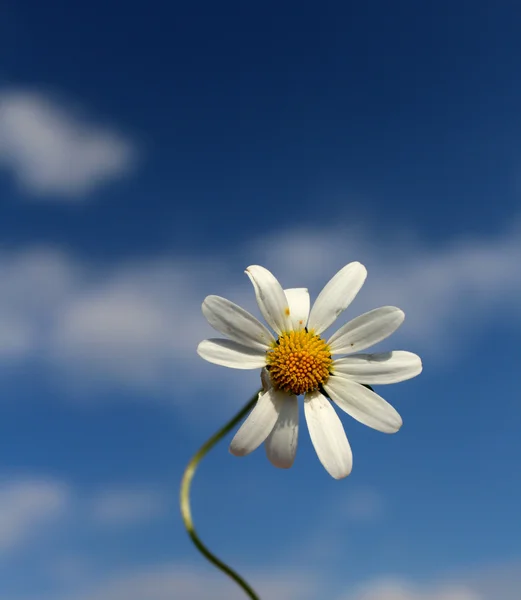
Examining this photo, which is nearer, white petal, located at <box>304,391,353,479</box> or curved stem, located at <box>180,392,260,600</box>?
curved stem, located at <box>180,392,260,600</box>

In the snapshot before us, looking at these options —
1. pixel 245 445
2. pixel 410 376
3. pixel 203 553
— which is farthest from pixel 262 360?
pixel 203 553

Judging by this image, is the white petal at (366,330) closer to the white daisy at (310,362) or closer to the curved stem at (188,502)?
the white daisy at (310,362)

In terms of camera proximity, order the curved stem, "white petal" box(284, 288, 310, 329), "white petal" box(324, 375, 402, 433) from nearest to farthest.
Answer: the curved stem, "white petal" box(324, 375, 402, 433), "white petal" box(284, 288, 310, 329)

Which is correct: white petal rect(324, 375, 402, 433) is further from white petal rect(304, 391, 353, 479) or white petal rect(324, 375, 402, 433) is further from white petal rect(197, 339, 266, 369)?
white petal rect(197, 339, 266, 369)

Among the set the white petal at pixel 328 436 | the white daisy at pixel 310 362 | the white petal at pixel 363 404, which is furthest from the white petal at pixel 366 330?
the white petal at pixel 328 436

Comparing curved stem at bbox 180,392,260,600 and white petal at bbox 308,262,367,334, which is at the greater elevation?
white petal at bbox 308,262,367,334

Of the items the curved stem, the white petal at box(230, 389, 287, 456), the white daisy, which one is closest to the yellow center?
the white daisy

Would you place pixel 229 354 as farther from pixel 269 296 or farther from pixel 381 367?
pixel 381 367

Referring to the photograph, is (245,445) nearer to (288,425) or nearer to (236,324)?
(288,425)
